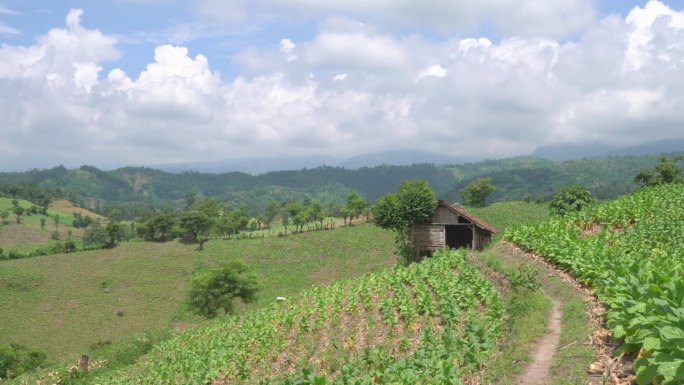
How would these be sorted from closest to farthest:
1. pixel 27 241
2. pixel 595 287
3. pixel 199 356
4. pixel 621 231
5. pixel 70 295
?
pixel 595 287, pixel 199 356, pixel 621 231, pixel 70 295, pixel 27 241

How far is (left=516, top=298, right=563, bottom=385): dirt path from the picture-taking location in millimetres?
9555

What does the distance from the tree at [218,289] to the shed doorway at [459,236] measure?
18892 mm

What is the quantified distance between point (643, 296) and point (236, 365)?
13.3 meters

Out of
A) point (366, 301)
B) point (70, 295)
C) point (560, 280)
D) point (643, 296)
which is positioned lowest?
point (70, 295)

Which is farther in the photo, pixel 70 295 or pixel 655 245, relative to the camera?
pixel 70 295

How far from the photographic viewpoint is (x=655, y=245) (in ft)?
68.1

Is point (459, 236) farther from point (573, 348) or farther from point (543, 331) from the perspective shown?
point (573, 348)

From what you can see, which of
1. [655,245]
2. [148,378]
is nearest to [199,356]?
[148,378]

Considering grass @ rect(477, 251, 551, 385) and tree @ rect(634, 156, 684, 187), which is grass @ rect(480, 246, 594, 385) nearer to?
grass @ rect(477, 251, 551, 385)

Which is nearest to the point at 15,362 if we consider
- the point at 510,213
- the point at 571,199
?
the point at 571,199

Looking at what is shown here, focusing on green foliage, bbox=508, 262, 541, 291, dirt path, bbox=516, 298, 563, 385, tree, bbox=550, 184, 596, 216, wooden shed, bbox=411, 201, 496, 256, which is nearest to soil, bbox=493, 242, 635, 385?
dirt path, bbox=516, 298, 563, 385

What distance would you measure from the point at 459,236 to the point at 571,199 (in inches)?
406

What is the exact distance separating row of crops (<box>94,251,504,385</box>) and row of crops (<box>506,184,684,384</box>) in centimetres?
300

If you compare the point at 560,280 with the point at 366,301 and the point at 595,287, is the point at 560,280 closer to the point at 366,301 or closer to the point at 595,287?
the point at 595,287
